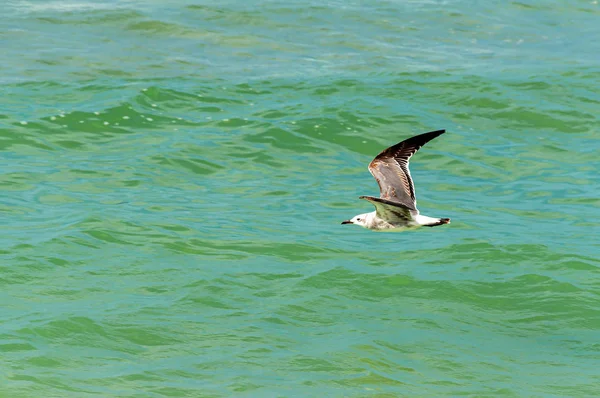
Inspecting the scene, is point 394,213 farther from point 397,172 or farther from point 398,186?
point 397,172

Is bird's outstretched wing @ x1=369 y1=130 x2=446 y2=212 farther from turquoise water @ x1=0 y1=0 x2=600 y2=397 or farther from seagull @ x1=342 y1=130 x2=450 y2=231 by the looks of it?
turquoise water @ x1=0 y1=0 x2=600 y2=397

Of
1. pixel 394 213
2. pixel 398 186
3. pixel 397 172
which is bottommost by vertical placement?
pixel 394 213

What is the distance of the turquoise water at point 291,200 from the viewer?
13.4m

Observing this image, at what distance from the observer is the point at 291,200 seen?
1947 cm

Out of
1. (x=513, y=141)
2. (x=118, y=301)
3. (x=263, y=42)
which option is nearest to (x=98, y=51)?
(x=263, y=42)

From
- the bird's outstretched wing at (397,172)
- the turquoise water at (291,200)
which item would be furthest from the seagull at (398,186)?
the turquoise water at (291,200)

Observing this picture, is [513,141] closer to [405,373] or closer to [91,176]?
[91,176]

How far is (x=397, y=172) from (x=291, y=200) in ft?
24.1

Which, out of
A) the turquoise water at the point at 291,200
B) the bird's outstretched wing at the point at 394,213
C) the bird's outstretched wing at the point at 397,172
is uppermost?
the bird's outstretched wing at the point at 397,172

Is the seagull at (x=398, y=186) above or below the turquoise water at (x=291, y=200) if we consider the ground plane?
above

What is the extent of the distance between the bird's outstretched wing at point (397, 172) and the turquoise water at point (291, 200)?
241 centimetres

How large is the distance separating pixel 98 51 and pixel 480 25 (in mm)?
11640

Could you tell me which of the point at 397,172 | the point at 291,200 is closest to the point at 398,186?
the point at 397,172

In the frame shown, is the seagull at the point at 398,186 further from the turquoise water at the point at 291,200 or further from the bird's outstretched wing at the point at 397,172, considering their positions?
the turquoise water at the point at 291,200
